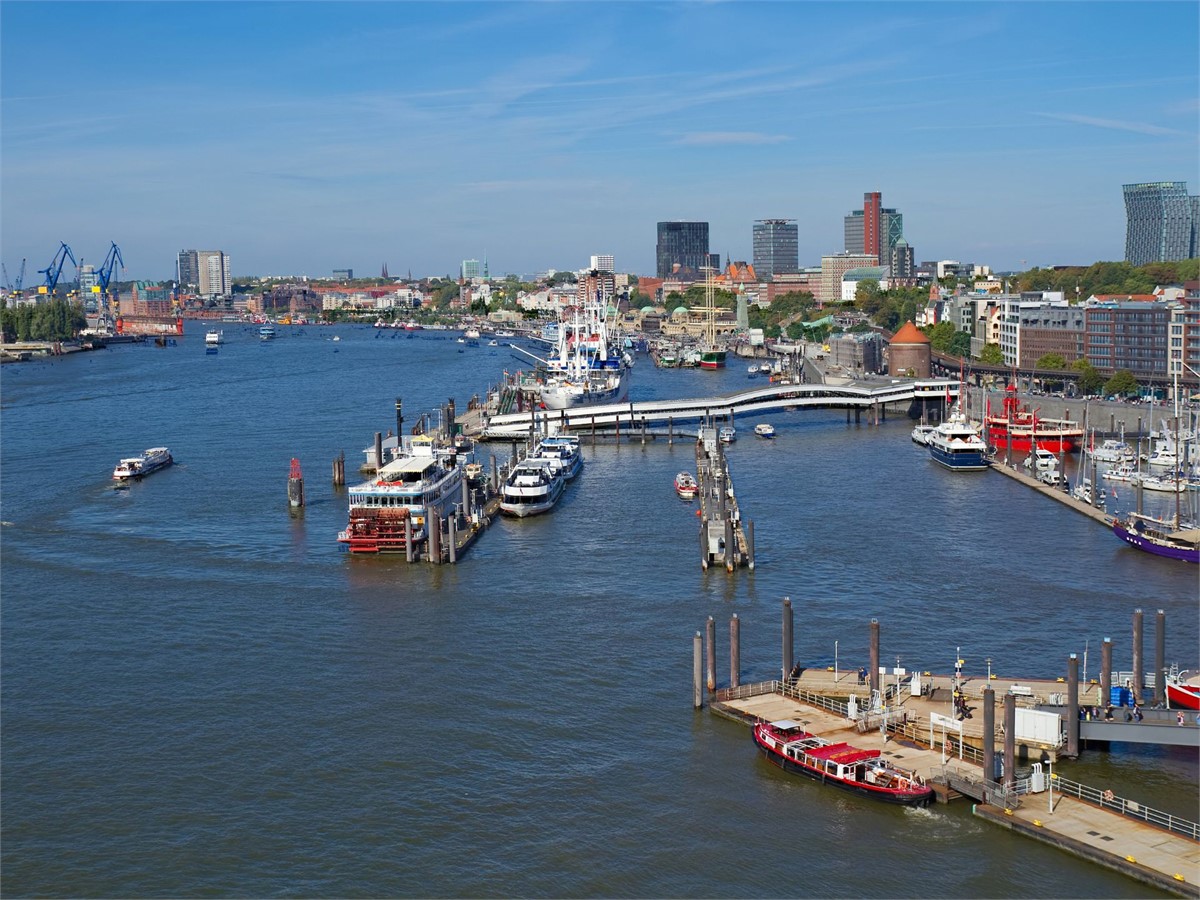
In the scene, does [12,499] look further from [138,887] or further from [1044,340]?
[1044,340]

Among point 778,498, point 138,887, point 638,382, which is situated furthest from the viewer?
point 638,382

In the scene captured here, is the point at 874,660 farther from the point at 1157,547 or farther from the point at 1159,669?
the point at 1157,547

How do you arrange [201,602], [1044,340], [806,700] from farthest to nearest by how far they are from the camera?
[1044,340]
[201,602]
[806,700]

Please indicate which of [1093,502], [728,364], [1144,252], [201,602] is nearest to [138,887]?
[201,602]

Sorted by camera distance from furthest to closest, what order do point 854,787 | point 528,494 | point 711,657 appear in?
point 528,494 → point 711,657 → point 854,787

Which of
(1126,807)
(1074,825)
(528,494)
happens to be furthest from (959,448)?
(1074,825)

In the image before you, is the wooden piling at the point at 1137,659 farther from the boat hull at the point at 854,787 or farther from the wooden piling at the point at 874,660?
the boat hull at the point at 854,787

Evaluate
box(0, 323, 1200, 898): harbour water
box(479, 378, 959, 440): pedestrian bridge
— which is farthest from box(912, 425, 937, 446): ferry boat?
box(0, 323, 1200, 898): harbour water
